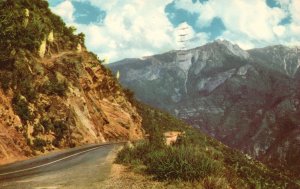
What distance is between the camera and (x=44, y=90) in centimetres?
3425

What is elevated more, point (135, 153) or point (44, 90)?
point (44, 90)

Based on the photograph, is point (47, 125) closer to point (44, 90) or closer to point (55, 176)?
point (44, 90)

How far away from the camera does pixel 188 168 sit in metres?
12.8

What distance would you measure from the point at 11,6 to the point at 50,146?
15.9 meters

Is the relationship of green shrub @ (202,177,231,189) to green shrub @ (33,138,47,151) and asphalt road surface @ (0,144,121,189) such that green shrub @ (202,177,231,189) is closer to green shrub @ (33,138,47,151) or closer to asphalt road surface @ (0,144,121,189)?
asphalt road surface @ (0,144,121,189)

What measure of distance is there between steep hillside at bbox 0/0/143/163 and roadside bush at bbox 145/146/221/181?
1094 centimetres

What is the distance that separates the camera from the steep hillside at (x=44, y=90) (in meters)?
27.2

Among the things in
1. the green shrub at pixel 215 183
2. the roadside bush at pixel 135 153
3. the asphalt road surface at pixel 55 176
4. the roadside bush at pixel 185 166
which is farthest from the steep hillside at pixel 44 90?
the green shrub at pixel 215 183

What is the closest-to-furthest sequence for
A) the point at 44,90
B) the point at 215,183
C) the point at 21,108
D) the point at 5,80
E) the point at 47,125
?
1. the point at 215,183
2. the point at 5,80
3. the point at 21,108
4. the point at 47,125
5. the point at 44,90

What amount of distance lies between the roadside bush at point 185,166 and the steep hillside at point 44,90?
431 inches

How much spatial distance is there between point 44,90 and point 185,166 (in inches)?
930

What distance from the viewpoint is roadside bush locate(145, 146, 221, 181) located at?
41.5 ft

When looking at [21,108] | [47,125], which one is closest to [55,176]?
[21,108]

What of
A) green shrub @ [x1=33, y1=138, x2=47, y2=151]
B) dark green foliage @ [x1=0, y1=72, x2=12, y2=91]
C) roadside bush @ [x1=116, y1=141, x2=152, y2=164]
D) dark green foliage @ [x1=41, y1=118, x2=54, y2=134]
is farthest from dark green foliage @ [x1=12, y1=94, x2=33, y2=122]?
roadside bush @ [x1=116, y1=141, x2=152, y2=164]
